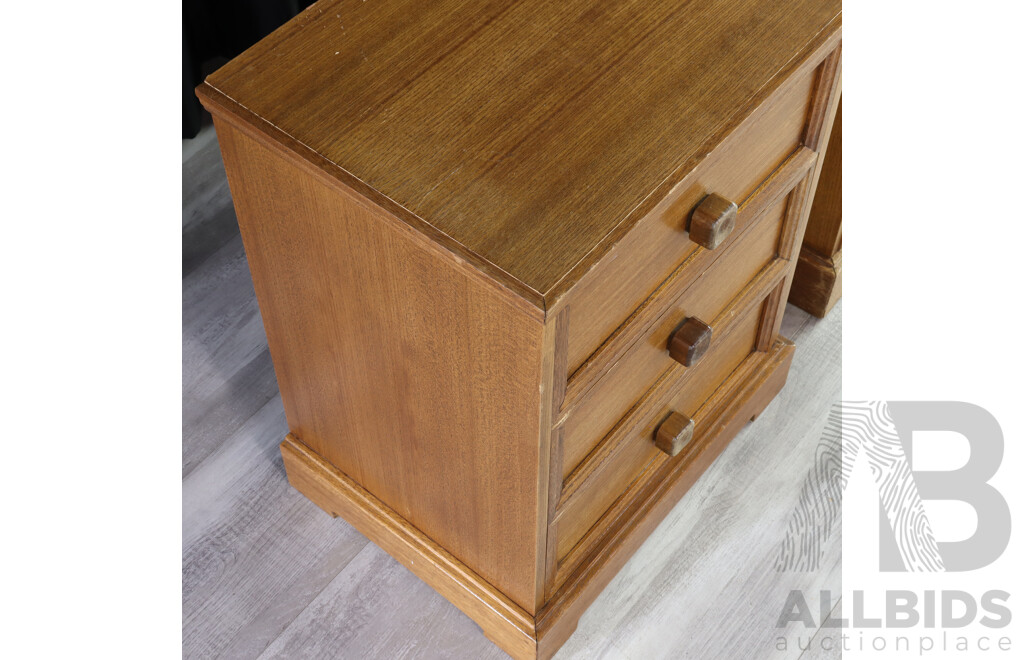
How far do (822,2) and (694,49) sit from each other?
0.15 m

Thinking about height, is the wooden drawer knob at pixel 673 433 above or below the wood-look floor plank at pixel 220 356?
above

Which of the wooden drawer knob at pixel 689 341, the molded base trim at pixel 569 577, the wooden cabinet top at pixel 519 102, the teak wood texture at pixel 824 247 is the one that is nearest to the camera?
the wooden cabinet top at pixel 519 102

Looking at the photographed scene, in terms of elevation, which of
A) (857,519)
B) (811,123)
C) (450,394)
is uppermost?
(811,123)

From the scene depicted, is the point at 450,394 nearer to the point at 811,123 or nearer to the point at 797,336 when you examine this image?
the point at 811,123

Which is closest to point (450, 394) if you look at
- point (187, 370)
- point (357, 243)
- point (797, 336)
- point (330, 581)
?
point (357, 243)

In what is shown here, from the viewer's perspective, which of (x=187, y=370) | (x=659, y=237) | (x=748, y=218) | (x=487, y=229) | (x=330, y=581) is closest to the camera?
(x=487, y=229)

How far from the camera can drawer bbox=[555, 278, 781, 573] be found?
1062mm

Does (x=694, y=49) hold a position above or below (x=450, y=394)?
above

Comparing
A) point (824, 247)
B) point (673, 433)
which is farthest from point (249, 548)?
point (824, 247)

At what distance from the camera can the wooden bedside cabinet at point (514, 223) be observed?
2.70ft

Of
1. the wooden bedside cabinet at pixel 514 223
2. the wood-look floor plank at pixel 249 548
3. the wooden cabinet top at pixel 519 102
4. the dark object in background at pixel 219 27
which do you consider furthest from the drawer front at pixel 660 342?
the dark object in background at pixel 219 27

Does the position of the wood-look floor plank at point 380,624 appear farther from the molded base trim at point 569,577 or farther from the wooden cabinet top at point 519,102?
the wooden cabinet top at point 519,102

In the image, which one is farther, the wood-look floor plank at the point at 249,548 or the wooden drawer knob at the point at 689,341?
the wood-look floor plank at the point at 249,548

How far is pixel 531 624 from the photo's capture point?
1.13 m
